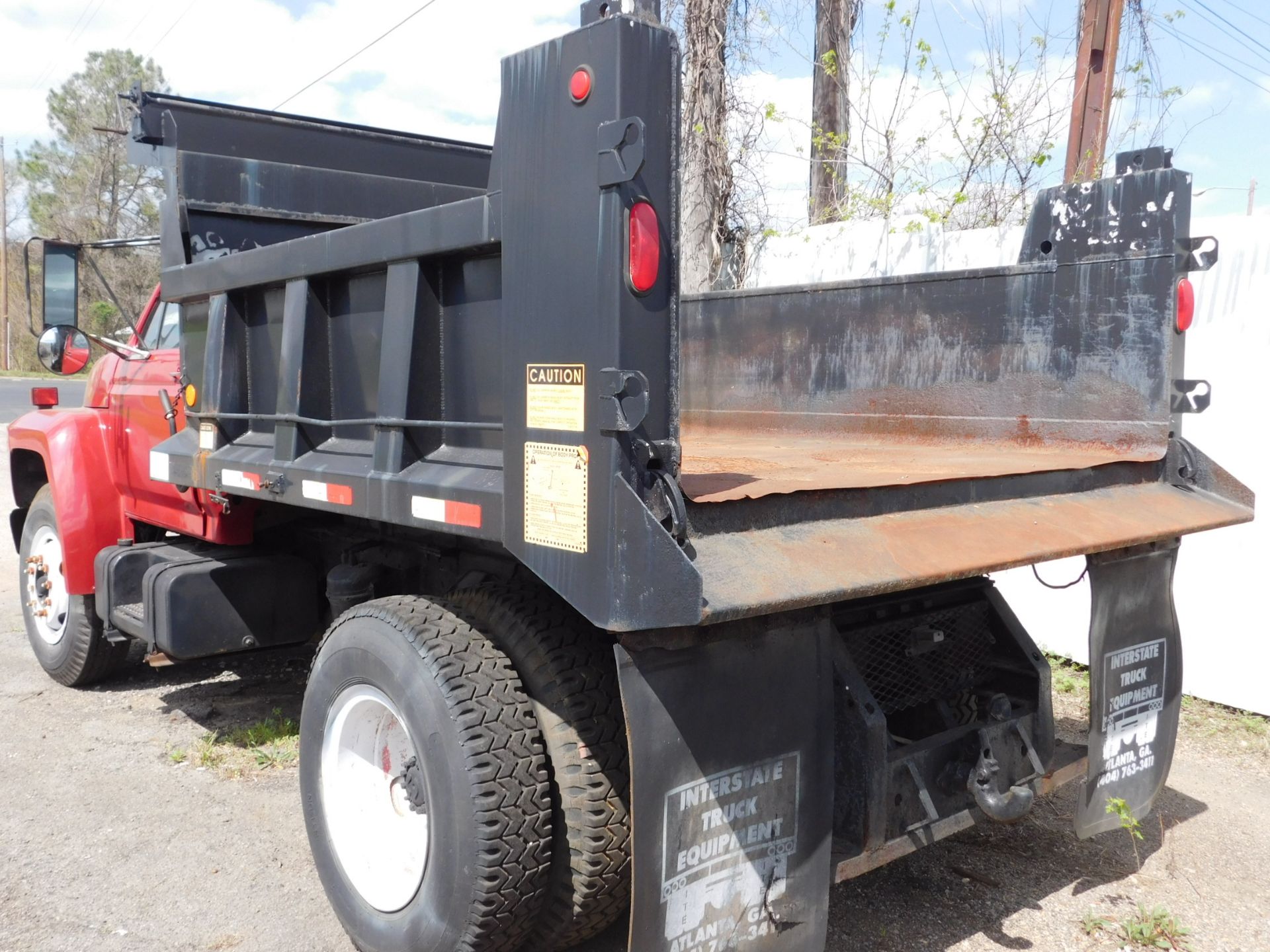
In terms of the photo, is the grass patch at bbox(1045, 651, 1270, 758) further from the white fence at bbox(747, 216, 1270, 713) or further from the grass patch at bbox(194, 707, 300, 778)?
the grass patch at bbox(194, 707, 300, 778)

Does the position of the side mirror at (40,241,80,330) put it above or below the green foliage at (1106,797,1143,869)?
above

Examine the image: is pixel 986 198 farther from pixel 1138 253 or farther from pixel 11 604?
pixel 11 604

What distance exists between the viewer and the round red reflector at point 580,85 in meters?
2.10

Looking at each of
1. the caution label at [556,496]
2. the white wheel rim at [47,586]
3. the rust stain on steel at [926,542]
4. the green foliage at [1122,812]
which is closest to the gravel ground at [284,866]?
the green foliage at [1122,812]

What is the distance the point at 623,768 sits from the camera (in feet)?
8.42

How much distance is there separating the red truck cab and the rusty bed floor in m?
2.08

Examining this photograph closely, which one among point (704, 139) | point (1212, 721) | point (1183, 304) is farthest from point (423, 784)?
point (704, 139)

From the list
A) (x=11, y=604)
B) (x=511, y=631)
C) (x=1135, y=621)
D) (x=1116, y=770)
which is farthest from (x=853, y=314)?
(x=11, y=604)

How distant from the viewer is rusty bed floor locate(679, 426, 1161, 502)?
8.42 feet

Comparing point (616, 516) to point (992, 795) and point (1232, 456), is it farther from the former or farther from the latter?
point (1232, 456)

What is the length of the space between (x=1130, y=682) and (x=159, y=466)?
3.69 metres

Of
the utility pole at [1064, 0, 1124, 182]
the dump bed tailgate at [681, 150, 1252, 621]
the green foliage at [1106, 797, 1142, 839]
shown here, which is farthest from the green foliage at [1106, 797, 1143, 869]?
the utility pole at [1064, 0, 1124, 182]

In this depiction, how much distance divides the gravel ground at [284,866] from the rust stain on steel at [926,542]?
4.02ft

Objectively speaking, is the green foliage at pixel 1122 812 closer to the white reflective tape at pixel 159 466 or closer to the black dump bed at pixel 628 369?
the black dump bed at pixel 628 369
